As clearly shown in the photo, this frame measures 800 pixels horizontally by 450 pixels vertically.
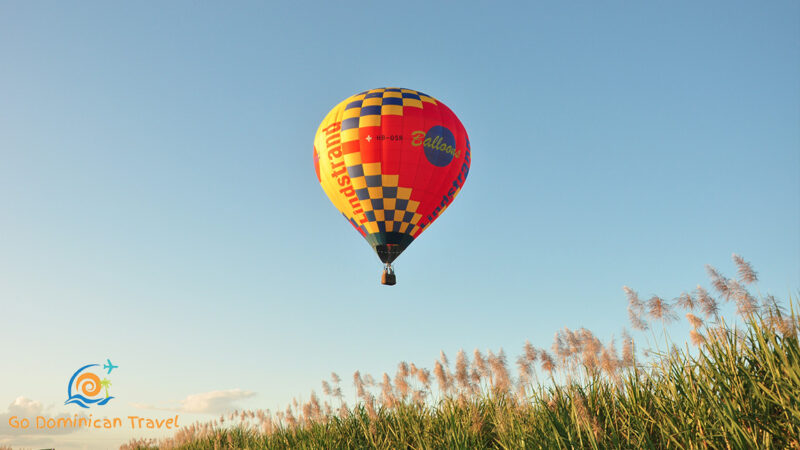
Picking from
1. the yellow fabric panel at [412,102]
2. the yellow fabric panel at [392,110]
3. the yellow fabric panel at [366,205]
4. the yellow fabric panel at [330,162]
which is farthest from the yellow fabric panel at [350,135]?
the yellow fabric panel at [366,205]

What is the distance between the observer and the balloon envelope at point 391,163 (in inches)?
886

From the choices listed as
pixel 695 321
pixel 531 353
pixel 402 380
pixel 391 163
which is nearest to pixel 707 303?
pixel 695 321

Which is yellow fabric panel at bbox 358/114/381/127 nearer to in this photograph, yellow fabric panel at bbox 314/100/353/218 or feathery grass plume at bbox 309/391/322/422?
yellow fabric panel at bbox 314/100/353/218

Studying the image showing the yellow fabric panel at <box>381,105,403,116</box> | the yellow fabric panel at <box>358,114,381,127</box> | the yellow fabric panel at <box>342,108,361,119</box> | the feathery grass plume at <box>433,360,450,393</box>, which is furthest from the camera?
the yellow fabric panel at <box>342,108,361,119</box>

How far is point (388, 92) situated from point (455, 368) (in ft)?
49.3

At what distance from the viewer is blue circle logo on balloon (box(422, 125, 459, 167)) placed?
22766 millimetres

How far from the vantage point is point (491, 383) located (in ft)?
39.0

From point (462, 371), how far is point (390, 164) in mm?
11807

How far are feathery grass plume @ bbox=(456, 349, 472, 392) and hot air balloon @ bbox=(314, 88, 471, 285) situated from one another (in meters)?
10.5

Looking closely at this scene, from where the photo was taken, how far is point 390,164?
22.4 metres

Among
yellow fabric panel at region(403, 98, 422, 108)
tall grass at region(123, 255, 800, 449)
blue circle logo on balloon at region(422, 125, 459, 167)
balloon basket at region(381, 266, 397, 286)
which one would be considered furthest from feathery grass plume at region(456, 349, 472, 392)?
yellow fabric panel at region(403, 98, 422, 108)

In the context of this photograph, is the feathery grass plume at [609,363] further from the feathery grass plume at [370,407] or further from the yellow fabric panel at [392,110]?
the yellow fabric panel at [392,110]

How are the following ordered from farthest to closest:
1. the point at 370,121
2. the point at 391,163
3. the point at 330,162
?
the point at 330,162 → the point at 370,121 → the point at 391,163

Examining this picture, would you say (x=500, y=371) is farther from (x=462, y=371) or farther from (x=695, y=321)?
(x=695, y=321)
